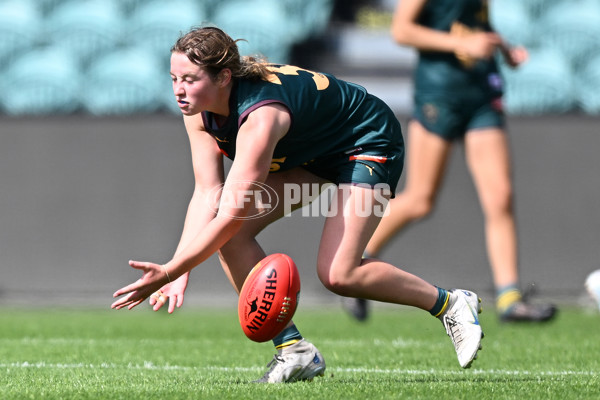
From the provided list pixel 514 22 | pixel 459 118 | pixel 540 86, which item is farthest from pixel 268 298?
pixel 514 22

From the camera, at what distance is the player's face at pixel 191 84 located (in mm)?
3529

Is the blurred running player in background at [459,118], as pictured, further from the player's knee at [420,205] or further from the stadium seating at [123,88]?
the stadium seating at [123,88]

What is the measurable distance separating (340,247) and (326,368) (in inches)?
25.8

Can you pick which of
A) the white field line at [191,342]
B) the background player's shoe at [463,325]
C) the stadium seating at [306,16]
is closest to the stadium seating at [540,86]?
the stadium seating at [306,16]

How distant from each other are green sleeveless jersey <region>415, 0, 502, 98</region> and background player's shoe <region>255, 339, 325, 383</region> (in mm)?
2674

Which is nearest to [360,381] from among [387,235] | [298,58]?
[387,235]

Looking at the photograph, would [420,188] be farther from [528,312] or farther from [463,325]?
[463,325]

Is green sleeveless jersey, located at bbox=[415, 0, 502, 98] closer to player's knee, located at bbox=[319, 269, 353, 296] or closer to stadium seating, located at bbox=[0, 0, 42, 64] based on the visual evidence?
player's knee, located at bbox=[319, 269, 353, 296]

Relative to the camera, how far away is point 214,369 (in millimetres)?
4113

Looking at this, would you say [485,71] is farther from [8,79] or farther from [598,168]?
[8,79]

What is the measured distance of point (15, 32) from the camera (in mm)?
10961

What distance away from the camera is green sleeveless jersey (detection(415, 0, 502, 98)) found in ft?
20.1

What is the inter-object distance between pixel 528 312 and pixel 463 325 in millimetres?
1813

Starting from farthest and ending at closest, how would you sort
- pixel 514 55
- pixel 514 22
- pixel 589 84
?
pixel 514 22, pixel 589 84, pixel 514 55
